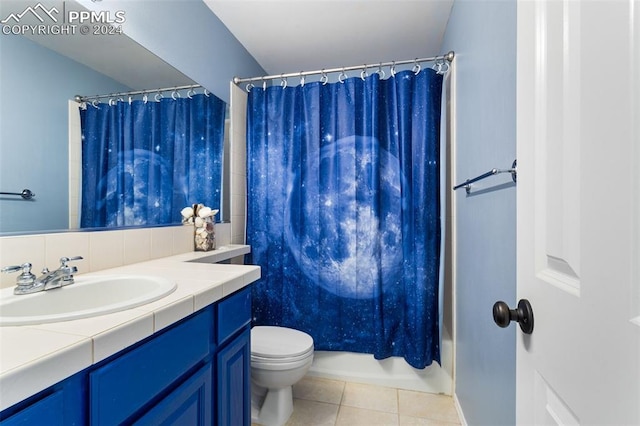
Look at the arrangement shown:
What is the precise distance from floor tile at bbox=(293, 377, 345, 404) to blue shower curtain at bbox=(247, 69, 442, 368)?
223mm

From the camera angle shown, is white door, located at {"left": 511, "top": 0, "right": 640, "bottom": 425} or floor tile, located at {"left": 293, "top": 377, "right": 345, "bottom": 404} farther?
floor tile, located at {"left": 293, "top": 377, "right": 345, "bottom": 404}

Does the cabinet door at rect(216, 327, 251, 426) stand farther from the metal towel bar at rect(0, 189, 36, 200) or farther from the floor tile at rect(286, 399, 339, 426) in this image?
the metal towel bar at rect(0, 189, 36, 200)

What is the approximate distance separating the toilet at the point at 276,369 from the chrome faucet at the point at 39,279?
0.89 meters

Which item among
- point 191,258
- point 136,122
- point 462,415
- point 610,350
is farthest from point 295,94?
point 462,415

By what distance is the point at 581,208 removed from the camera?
380mm

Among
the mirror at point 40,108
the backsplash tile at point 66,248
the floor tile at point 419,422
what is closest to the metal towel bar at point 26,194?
the mirror at point 40,108

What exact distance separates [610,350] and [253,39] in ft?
7.99

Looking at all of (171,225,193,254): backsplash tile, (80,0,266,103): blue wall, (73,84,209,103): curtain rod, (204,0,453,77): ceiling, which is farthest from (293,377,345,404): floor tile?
(204,0,453,77): ceiling

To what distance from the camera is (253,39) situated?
2094 mm

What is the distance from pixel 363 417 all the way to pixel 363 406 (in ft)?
0.30

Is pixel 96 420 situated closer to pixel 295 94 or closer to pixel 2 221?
pixel 2 221

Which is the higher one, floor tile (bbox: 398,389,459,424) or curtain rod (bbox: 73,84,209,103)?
curtain rod (bbox: 73,84,209,103)

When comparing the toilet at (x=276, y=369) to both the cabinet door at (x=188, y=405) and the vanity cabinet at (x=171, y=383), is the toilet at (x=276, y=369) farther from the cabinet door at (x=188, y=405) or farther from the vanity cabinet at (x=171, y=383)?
the cabinet door at (x=188, y=405)

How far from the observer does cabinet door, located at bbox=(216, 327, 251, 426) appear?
3.11 feet
